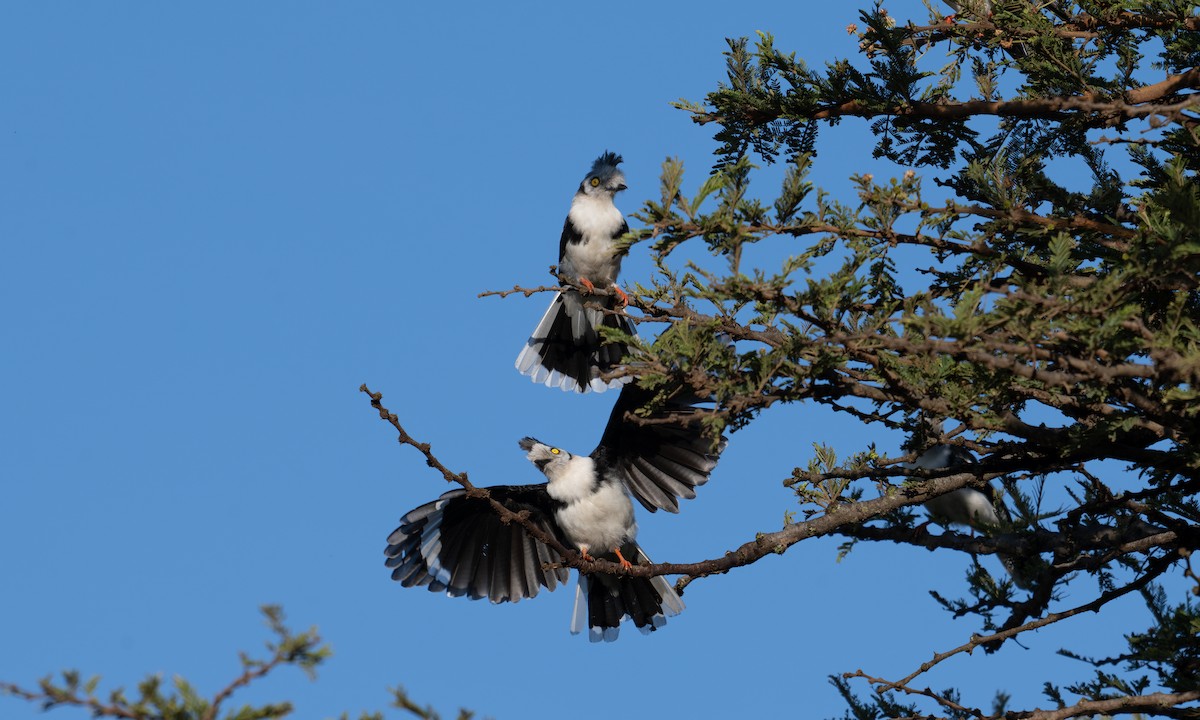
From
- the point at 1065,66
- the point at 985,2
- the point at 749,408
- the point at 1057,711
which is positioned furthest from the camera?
the point at 985,2

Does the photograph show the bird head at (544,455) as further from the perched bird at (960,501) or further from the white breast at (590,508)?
the perched bird at (960,501)

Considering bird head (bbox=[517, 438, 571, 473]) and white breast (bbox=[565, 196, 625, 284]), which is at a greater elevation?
white breast (bbox=[565, 196, 625, 284])

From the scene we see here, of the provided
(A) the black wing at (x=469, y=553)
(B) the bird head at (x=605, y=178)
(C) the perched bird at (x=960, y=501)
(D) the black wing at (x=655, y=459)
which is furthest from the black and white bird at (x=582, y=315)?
(C) the perched bird at (x=960, y=501)

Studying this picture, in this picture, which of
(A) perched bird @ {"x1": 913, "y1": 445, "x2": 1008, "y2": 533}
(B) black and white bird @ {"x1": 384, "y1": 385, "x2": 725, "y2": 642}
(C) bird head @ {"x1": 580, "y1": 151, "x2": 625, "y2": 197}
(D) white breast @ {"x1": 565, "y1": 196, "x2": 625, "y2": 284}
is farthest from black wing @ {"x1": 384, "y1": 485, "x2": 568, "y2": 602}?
(A) perched bird @ {"x1": 913, "y1": 445, "x2": 1008, "y2": 533}

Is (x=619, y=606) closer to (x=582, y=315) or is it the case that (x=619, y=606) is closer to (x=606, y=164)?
(x=582, y=315)

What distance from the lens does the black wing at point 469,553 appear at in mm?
7168

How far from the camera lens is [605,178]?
793 cm

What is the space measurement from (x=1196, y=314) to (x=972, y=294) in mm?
1541

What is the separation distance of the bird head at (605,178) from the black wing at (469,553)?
218 centimetres

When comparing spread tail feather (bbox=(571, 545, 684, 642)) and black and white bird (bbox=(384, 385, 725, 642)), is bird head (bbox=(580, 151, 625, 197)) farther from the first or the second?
spread tail feather (bbox=(571, 545, 684, 642))

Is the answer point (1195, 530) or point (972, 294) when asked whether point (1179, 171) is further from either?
point (1195, 530)

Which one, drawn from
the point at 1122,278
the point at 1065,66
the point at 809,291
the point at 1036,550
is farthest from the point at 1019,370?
the point at 1036,550

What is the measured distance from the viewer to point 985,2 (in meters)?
5.28

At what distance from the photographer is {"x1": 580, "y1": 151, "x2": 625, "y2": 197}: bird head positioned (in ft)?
26.0
